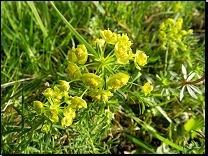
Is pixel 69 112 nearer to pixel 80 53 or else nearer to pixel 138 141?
pixel 80 53

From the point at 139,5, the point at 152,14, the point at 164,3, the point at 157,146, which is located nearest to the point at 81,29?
the point at 139,5

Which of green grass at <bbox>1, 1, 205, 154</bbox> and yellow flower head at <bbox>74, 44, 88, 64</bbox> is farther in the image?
green grass at <bbox>1, 1, 205, 154</bbox>

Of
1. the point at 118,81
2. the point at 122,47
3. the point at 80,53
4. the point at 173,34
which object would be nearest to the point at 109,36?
the point at 122,47

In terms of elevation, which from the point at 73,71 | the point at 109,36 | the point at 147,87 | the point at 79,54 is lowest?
the point at 147,87

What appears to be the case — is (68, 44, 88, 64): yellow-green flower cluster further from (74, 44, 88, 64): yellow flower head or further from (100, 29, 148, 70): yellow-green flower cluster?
(100, 29, 148, 70): yellow-green flower cluster

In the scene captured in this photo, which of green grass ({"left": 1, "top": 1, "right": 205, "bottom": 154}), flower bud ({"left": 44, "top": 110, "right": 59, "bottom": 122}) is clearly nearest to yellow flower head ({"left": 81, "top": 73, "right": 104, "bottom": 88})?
flower bud ({"left": 44, "top": 110, "right": 59, "bottom": 122})

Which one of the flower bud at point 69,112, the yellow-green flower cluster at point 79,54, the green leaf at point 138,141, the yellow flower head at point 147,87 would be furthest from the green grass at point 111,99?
the yellow-green flower cluster at point 79,54

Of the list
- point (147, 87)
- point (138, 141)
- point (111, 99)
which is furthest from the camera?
point (138, 141)

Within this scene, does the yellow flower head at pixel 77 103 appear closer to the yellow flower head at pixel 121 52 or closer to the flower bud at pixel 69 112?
the flower bud at pixel 69 112
